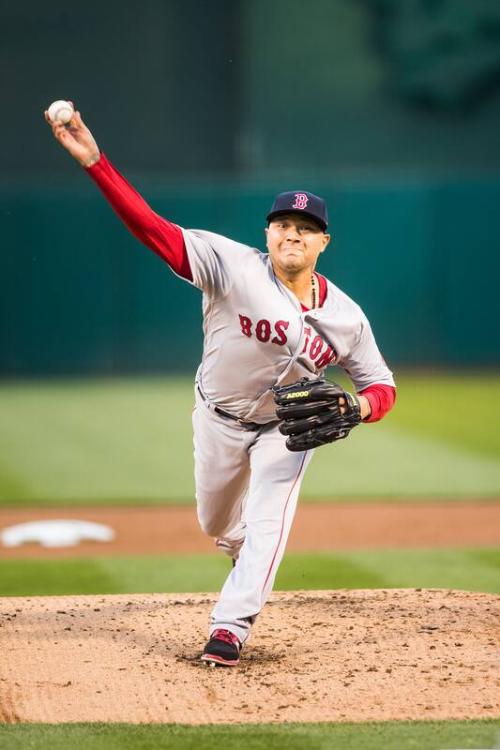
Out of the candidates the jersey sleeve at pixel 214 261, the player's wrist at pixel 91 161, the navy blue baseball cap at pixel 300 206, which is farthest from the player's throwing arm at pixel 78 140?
the navy blue baseball cap at pixel 300 206

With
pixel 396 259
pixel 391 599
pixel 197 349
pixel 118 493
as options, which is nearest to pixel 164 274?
pixel 197 349

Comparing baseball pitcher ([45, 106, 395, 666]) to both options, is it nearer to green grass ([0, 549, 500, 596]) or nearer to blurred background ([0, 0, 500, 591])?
green grass ([0, 549, 500, 596])

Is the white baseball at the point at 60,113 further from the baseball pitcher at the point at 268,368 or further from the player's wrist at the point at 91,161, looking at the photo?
the baseball pitcher at the point at 268,368

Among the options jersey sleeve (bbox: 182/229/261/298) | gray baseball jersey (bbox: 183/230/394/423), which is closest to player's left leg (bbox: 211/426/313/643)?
gray baseball jersey (bbox: 183/230/394/423)

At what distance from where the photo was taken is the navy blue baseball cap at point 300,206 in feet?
15.8

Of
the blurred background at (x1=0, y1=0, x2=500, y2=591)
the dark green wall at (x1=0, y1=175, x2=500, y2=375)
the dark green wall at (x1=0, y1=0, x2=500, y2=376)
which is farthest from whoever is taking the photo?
the dark green wall at (x1=0, y1=0, x2=500, y2=376)

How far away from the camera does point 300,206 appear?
15.8ft

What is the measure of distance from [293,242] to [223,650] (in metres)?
1.49

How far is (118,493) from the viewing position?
9.34 m

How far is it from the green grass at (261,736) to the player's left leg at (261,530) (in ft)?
2.50

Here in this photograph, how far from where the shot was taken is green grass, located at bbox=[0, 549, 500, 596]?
21.6 feet

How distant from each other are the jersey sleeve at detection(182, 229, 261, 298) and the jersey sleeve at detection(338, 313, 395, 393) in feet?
1.75

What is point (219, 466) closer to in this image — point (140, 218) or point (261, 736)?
point (140, 218)

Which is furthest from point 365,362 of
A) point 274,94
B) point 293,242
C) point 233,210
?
point 274,94
